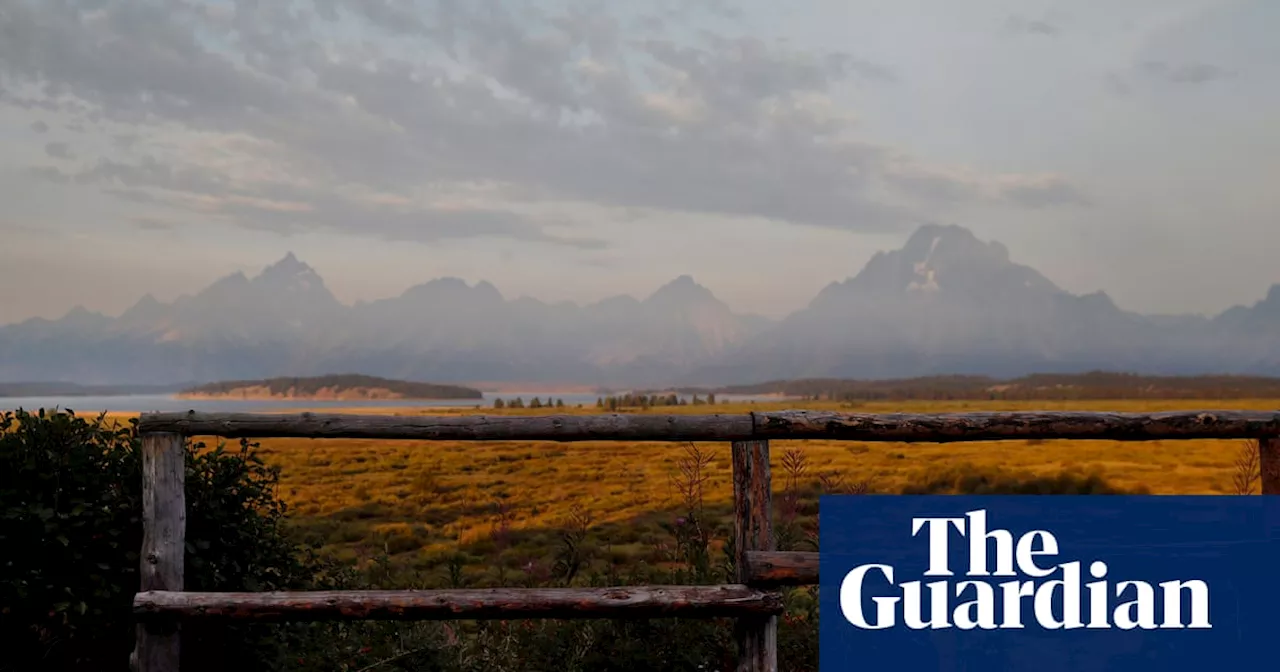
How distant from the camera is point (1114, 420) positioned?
199 inches

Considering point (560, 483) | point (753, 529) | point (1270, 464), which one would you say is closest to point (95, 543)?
point (753, 529)

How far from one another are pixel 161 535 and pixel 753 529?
10.4 feet

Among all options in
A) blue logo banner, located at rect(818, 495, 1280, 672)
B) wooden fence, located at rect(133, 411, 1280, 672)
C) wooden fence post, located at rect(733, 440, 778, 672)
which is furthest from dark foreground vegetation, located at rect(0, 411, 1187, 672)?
wooden fence post, located at rect(733, 440, 778, 672)

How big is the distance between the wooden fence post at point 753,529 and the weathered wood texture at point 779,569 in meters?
0.04

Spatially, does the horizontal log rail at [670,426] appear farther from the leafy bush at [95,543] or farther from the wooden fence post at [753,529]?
the leafy bush at [95,543]

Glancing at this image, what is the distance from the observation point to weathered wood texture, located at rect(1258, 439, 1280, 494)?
5281 millimetres

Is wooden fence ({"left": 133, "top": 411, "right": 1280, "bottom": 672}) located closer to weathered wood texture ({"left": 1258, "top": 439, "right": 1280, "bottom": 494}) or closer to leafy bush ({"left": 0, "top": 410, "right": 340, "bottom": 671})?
leafy bush ({"left": 0, "top": 410, "right": 340, "bottom": 671})

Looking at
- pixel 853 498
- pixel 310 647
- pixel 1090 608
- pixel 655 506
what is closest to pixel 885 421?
pixel 853 498

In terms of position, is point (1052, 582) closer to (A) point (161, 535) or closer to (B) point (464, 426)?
(B) point (464, 426)

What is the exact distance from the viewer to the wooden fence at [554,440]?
473 centimetres

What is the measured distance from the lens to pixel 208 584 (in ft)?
16.9

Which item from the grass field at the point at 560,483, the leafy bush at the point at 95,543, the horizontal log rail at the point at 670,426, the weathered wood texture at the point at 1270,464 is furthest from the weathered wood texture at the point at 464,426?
the grass field at the point at 560,483

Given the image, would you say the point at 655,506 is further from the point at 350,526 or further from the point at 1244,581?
the point at 1244,581

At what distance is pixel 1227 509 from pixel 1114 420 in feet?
3.79
